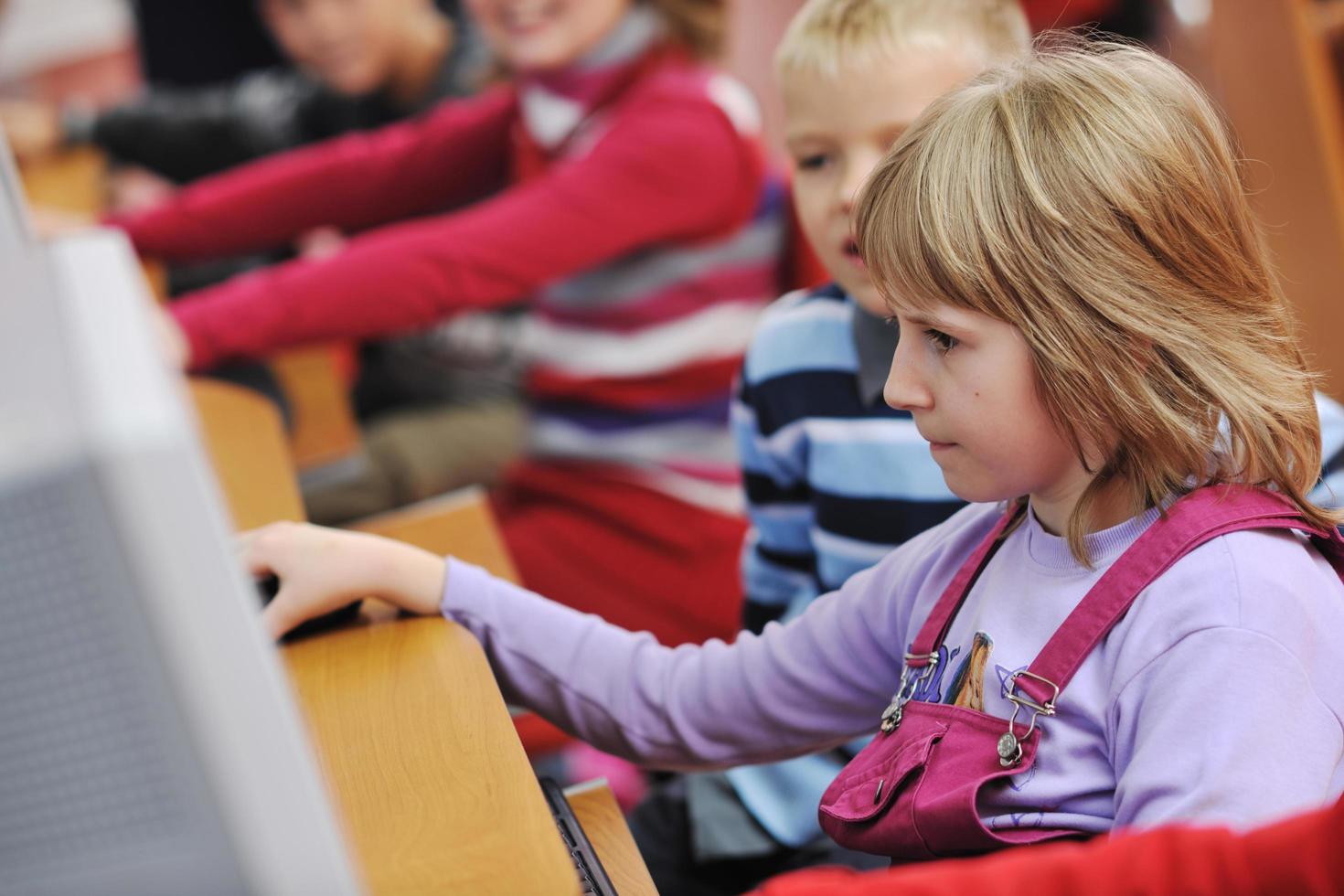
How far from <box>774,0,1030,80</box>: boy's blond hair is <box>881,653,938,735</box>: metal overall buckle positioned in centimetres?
43

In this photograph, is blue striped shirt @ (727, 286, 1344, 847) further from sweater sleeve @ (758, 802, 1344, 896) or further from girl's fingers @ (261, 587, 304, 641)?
sweater sleeve @ (758, 802, 1344, 896)

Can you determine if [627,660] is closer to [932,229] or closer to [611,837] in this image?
[611,837]

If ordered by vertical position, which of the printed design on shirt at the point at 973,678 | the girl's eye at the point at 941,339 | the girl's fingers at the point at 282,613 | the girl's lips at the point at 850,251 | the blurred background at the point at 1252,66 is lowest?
the blurred background at the point at 1252,66

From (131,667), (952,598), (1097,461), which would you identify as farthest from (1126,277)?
(131,667)

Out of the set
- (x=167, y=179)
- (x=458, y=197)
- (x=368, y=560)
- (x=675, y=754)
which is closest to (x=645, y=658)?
(x=675, y=754)

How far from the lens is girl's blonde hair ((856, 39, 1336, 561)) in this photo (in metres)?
0.68

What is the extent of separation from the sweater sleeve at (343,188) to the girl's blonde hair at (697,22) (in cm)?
30

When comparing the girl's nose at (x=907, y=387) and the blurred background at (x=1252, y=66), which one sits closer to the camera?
the girl's nose at (x=907, y=387)

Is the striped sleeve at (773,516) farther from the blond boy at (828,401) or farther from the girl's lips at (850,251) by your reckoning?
the girl's lips at (850,251)

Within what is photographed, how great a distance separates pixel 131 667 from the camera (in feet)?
1.37

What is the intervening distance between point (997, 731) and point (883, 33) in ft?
1.70

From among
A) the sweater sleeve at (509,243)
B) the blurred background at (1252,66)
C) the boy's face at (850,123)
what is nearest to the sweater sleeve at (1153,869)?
the blurred background at (1252,66)

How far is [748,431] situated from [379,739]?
483mm

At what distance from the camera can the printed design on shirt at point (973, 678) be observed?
2.37ft
